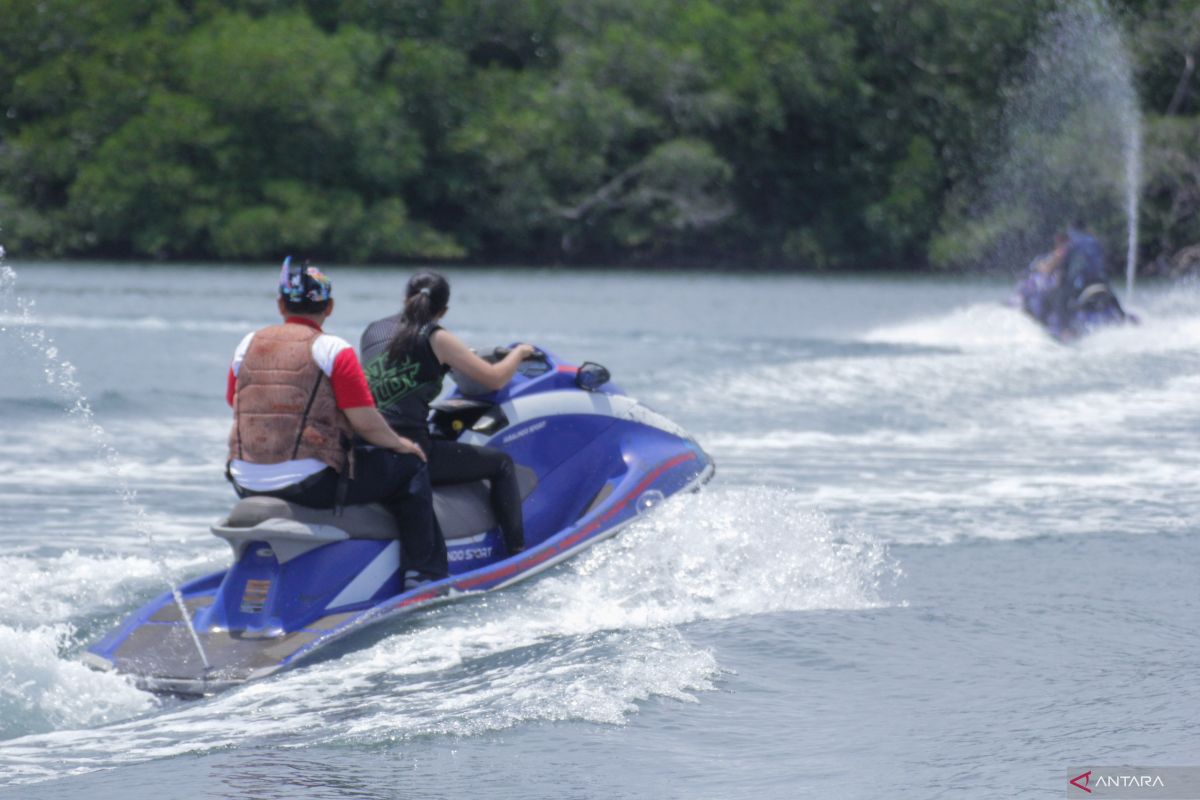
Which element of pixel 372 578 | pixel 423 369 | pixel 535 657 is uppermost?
pixel 423 369

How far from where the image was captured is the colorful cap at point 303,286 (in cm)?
668

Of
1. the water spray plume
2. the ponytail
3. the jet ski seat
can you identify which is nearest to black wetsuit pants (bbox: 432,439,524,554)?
the jet ski seat

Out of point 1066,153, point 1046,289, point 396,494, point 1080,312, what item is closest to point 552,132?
point 1066,153

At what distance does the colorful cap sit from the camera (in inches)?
263

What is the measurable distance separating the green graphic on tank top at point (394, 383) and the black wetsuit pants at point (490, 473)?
229 millimetres

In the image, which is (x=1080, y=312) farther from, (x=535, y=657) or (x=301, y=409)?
(x=301, y=409)

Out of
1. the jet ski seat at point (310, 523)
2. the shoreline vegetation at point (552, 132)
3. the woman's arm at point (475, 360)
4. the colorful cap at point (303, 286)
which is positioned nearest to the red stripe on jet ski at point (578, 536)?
the jet ski seat at point (310, 523)

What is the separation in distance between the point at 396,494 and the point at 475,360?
0.83 metres

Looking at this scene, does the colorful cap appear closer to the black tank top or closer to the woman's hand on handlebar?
the black tank top

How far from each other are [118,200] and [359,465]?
38130 millimetres

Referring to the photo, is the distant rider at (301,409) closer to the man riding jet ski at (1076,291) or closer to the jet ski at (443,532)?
the jet ski at (443,532)

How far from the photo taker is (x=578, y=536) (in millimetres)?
8039

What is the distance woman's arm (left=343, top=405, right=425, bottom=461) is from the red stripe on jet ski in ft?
1.96

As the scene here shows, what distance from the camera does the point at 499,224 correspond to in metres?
46.9
